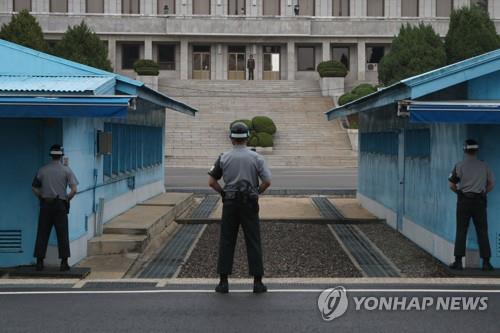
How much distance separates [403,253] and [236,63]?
4875 centimetres

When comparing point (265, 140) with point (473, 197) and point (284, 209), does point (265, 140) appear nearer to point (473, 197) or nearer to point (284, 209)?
point (284, 209)

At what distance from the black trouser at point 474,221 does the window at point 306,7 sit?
51.1 metres

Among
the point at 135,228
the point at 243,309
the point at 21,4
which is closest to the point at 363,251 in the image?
the point at 135,228

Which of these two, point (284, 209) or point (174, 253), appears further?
point (284, 209)

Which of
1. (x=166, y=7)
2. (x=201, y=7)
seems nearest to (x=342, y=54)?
(x=201, y=7)

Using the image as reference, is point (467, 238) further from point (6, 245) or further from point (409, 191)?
point (6, 245)

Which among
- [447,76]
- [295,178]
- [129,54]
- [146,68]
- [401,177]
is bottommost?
[295,178]

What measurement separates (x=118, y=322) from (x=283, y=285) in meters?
2.56

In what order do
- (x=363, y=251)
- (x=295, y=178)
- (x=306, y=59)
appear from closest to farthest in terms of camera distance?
(x=363, y=251)
(x=295, y=178)
(x=306, y=59)

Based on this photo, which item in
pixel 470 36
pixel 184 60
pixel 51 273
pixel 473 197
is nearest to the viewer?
pixel 51 273

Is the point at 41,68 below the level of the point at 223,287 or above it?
above

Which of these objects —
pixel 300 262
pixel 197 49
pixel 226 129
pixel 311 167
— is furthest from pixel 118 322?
pixel 197 49

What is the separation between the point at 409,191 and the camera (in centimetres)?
1395

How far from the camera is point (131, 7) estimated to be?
2311 inches
